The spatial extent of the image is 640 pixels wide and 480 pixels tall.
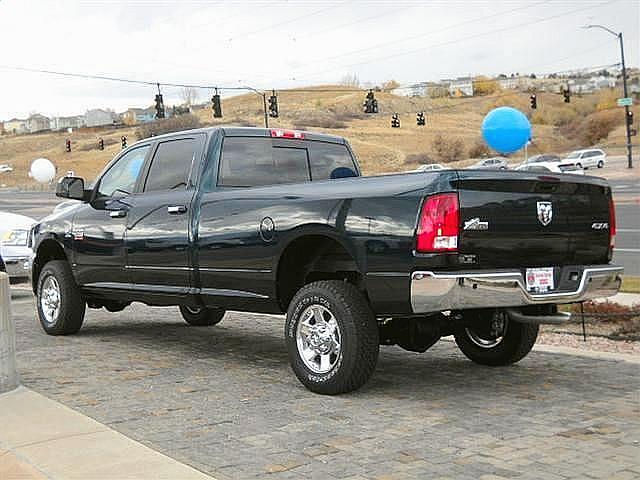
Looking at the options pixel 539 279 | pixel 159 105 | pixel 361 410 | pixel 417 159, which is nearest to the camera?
pixel 361 410

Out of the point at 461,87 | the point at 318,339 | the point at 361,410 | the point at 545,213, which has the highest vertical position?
the point at 461,87

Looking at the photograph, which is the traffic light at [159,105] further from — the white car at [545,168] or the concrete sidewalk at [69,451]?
the concrete sidewalk at [69,451]

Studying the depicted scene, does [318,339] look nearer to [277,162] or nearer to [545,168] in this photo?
[277,162]

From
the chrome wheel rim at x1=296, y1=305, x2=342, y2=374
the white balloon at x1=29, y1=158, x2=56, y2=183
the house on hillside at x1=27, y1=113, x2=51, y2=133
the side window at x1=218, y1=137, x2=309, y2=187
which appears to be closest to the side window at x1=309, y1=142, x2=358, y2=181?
the side window at x1=218, y1=137, x2=309, y2=187

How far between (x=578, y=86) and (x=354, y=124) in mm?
53006

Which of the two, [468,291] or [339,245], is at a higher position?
[339,245]

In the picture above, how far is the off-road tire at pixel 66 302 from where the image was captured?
8.89 meters

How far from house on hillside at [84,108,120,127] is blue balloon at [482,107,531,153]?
118 m

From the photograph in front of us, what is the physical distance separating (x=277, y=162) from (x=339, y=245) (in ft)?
5.40

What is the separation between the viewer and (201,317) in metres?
9.83

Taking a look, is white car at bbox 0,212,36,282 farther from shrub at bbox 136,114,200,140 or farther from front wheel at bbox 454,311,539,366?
shrub at bbox 136,114,200,140

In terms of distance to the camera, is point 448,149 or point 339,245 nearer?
point 339,245

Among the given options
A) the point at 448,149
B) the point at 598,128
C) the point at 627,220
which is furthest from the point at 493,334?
the point at 598,128

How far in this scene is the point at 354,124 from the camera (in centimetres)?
12481
